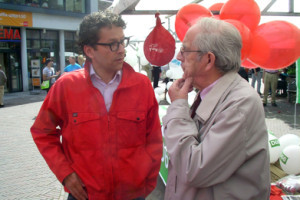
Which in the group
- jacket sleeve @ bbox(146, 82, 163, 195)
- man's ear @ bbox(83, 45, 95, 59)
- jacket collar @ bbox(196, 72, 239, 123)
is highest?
man's ear @ bbox(83, 45, 95, 59)

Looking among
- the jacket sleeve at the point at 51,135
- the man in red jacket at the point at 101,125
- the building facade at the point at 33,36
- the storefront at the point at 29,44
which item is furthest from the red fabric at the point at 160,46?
the storefront at the point at 29,44

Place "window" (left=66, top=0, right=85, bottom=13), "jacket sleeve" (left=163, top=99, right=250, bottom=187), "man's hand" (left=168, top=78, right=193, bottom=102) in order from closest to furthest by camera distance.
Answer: "jacket sleeve" (left=163, top=99, right=250, bottom=187)
"man's hand" (left=168, top=78, right=193, bottom=102)
"window" (left=66, top=0, right=85, bottom=13)

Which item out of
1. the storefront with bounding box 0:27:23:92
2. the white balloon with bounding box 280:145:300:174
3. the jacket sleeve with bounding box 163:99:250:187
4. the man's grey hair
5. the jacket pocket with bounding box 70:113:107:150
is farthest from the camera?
the storefront with bounding box 0:27:23:92

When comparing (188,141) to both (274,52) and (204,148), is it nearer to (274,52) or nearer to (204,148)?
(204,148)

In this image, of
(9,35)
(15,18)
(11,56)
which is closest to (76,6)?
(15,18)

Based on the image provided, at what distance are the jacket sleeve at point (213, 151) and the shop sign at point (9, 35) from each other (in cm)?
1550

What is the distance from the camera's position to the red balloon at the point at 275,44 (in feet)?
7.64

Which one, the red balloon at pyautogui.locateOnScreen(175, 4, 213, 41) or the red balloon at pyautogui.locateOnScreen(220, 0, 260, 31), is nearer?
the red balloon at pyautogui.locateOnScreen(220, 0, 260, 31)

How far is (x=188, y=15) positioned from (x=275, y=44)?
2.78 ft

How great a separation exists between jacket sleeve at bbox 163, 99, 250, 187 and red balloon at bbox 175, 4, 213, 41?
1.47 metres

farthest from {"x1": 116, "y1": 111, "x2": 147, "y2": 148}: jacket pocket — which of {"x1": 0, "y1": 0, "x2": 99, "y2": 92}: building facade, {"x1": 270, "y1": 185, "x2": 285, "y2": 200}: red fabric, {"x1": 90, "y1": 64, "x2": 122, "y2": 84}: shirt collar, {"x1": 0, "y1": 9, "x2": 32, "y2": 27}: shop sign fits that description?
{"x1": 0, "y1": 9, "x2": 32, "y2": 27}: shop sign

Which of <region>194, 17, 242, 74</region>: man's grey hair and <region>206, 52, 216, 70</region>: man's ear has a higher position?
<region>194, 17, 242, 74</region>: man's grey hair

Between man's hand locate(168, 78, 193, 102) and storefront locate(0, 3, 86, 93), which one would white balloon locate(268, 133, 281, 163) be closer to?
man's hand locate(168, 78, 193, 102)

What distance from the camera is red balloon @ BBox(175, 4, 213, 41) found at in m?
2.45
